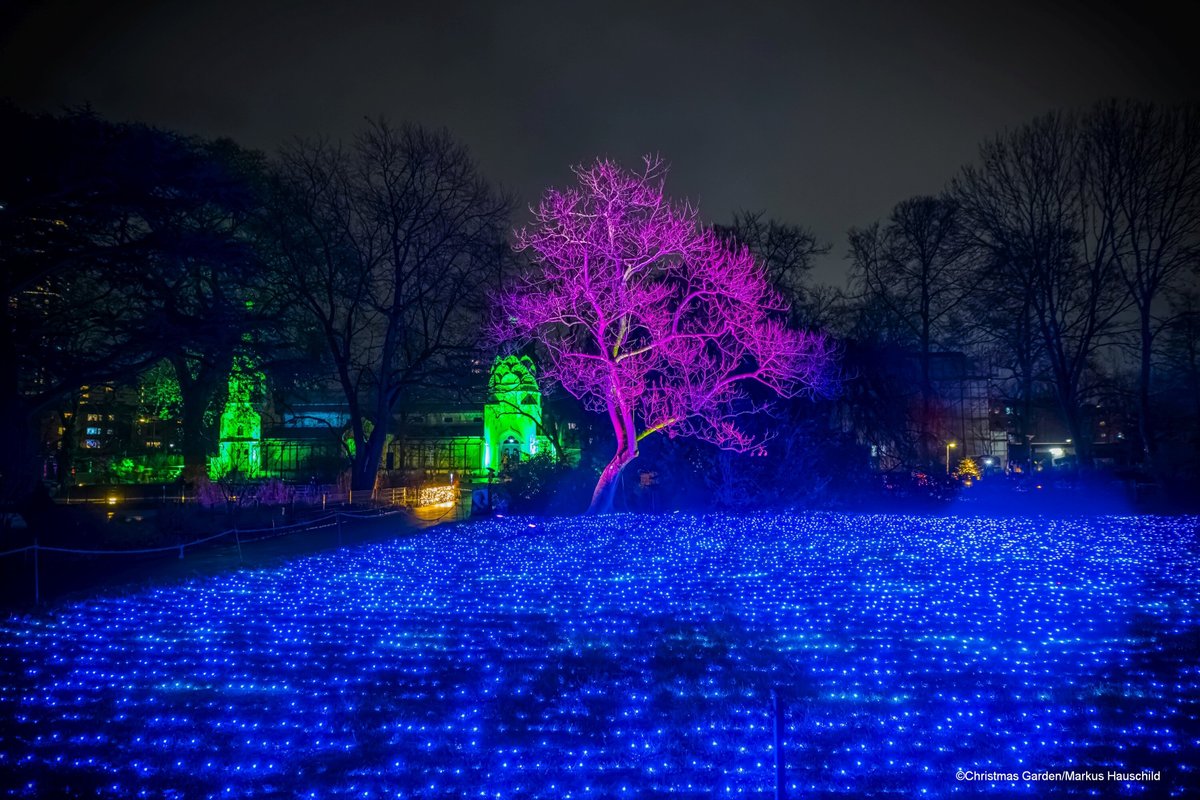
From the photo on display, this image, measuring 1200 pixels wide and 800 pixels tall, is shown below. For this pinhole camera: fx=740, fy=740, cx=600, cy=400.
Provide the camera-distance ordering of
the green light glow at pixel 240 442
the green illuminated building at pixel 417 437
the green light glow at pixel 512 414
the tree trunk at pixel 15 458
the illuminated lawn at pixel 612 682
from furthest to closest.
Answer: the green light glow at pixel 240 442 → the green illuminated building at pixel 417 437 → the green light glow at pixel 512 414 → the tree trunk at pixel 15 458 → the illuminated lawn at pixel 612 682

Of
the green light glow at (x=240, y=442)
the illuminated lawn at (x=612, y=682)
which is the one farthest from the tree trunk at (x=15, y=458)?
the green light glow at (x=240, y=442)

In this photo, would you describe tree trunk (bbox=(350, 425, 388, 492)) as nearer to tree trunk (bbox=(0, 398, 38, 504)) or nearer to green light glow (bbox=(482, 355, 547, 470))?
green light glow (bbox=(482, 355, 547, 470))

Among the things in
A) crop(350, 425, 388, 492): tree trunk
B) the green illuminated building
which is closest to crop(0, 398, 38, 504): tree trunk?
the green illuminated building

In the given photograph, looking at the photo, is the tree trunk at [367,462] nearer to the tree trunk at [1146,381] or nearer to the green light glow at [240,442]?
the green light glow at [240,442]

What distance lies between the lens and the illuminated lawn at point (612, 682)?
4.36 metres

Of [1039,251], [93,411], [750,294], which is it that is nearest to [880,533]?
[750,294]

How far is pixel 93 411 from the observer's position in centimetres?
3194

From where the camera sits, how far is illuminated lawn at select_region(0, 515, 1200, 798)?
172 inches

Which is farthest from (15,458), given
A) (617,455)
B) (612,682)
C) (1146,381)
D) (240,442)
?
(1146,381)

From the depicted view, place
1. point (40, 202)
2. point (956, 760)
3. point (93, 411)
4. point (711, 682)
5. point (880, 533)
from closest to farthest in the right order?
point (956, 760) < point (711, 682) < point (40, 202) < point (880, 533) < point (93, 411)

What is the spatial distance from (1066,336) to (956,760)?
29.6 metres

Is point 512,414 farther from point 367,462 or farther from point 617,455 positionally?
point 617,455

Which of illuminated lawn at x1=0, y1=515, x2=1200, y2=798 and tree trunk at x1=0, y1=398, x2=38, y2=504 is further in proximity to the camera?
tree trunk at x1=0, y1=398, x2=38, y2=504

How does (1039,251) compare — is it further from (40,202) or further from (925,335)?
(40,202)
